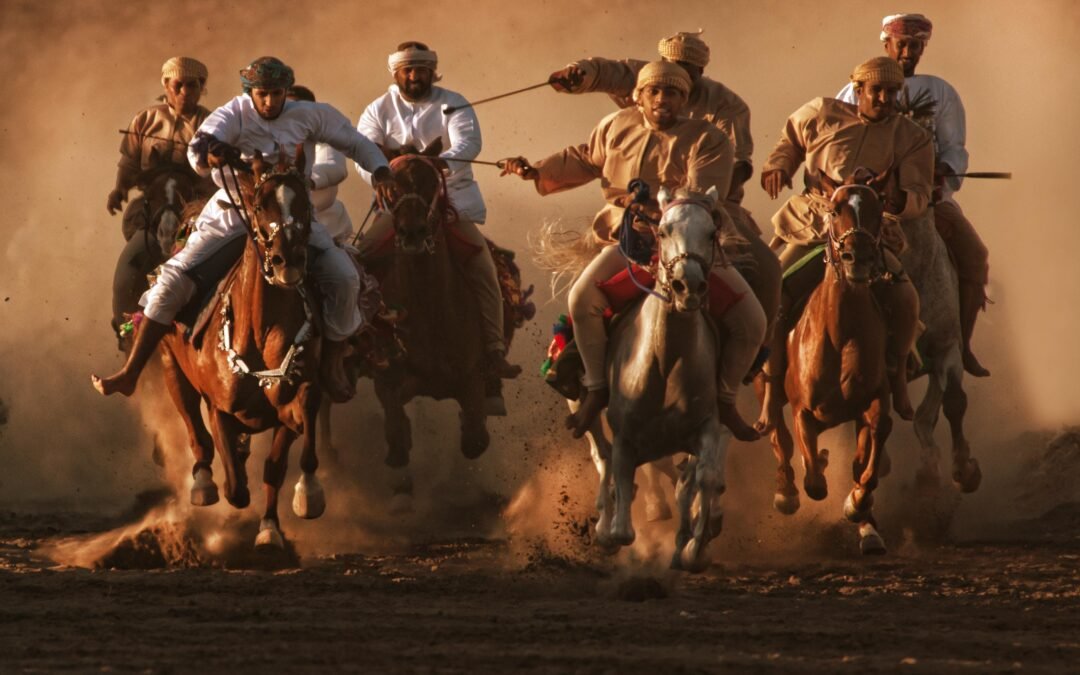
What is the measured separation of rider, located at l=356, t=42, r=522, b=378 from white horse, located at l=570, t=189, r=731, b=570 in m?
3.79

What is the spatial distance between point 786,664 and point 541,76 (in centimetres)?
2076

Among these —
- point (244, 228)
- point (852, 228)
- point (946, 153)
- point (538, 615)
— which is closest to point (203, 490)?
point (244, 228)

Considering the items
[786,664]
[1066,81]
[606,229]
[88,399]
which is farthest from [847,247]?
[1066,81]

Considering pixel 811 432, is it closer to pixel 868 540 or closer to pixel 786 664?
pixel 868 540

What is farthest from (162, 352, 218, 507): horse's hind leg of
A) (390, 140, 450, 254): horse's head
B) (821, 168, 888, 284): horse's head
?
(821, 168, 888, 284): horse's head

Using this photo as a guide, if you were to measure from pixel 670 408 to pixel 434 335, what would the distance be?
4.05 meters

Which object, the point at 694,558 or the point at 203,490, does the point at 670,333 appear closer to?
the point at 694,558

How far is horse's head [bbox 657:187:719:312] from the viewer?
1513 cm

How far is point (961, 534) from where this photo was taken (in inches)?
772

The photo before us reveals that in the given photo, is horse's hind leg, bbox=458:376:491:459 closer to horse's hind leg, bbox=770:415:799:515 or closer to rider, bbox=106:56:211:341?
horse's hind leg, bbox=770:415:799:515

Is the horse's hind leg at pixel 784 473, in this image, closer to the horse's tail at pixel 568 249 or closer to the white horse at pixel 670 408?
the horse's tail at pixel 568 249

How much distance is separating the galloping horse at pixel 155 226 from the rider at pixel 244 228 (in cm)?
326

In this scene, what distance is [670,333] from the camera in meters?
15.7

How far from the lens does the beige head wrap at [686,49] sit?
61.9 ft
